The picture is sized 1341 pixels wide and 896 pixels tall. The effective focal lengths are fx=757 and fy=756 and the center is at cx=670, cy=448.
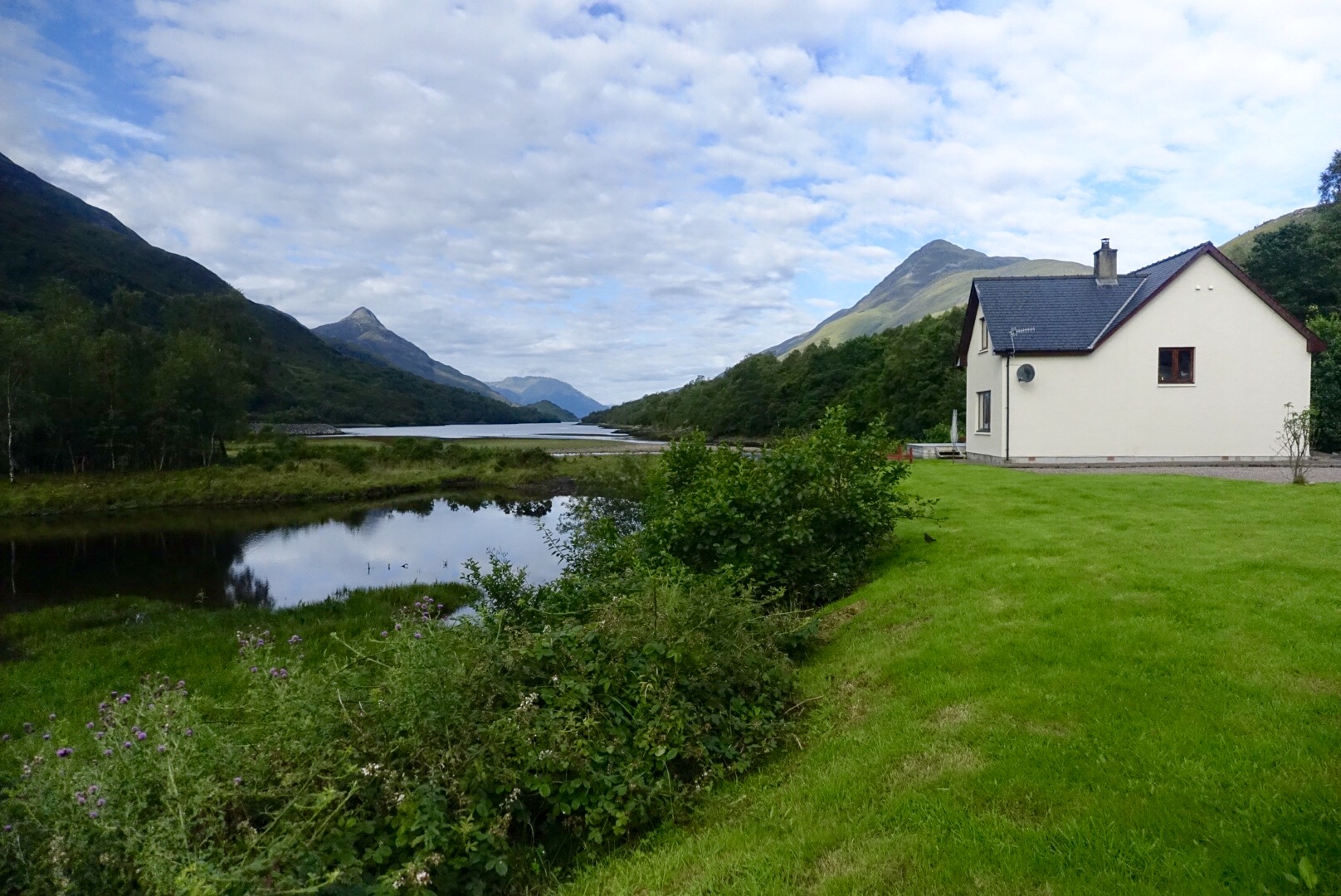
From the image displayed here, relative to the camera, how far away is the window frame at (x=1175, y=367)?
80.6ft

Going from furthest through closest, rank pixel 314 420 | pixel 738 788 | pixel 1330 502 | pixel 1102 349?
pixel 314 420 → pixel 1102 349 → pixel 1330 502 → pixel 738 788

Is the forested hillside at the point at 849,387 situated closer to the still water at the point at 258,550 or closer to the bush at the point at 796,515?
the still water at the point at 258,550

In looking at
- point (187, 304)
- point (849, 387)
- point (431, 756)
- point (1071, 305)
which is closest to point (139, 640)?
point (431, 756)

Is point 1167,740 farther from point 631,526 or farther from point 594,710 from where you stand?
point 631,526

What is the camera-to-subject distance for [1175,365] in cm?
2472

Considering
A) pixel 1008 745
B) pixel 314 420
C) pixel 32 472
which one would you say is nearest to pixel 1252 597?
pixel 1008 745

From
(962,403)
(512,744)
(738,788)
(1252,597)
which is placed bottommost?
(738,788)

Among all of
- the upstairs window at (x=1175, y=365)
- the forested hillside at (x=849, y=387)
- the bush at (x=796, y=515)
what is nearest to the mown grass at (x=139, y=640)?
the bush at (x=796, y=515)

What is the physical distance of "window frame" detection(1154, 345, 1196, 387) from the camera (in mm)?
24562

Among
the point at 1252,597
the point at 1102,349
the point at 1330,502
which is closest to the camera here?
the point at 1252,597

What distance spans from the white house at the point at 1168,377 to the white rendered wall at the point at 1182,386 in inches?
1.1

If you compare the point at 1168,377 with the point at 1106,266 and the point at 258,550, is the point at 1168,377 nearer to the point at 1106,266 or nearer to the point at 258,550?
the point at 1106,266

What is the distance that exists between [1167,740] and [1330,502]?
33.3 ft

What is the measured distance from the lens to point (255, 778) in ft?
14.0
